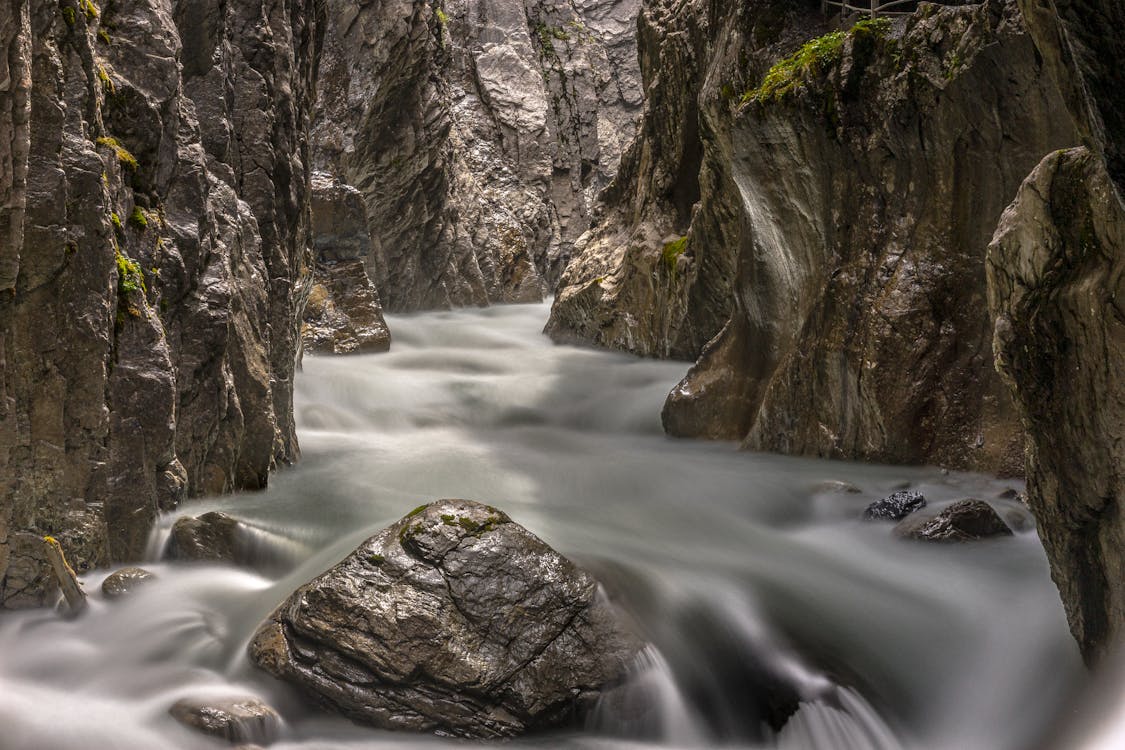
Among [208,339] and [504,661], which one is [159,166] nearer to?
[208,339]

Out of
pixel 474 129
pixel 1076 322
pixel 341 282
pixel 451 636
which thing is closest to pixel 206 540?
pixel 451 636

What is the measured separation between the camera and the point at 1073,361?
381 centimetres

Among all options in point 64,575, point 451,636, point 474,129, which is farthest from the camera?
point 474,129

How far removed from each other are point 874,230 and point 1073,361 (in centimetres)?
483

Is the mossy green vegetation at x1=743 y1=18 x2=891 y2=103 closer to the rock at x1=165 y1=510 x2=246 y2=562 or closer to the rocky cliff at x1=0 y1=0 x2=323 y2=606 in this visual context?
the rocky cliff at x1=0 y1=0 x2=323 y2=606

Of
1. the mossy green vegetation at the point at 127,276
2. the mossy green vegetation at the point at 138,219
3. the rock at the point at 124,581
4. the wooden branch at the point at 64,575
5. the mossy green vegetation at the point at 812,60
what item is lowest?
the rock at the point at 124,581

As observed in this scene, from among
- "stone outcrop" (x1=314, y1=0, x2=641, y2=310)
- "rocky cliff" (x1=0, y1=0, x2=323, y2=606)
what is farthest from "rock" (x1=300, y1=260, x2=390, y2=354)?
"rocky cliff" (x1=0, y1=0, x2=323, y2=606)

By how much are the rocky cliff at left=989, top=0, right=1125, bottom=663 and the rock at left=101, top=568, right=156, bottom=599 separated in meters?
5.15

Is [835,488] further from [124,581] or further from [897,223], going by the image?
[124,581]

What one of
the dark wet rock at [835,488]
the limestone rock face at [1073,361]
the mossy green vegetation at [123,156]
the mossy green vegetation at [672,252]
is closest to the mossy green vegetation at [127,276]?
the mossy green vegetation at [123,156]

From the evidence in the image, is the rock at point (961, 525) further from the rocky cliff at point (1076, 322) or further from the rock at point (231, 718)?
the rock at point (231, 718)

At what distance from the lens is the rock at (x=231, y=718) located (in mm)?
4145

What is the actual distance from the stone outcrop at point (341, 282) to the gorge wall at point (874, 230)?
303 inches

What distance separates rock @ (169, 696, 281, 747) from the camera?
414 centimetres
